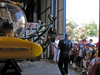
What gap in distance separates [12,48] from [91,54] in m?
3.02

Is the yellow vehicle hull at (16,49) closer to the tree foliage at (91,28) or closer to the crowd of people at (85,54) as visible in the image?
the crowd of people at (85,54)

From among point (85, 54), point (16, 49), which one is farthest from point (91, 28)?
point (16, 49)

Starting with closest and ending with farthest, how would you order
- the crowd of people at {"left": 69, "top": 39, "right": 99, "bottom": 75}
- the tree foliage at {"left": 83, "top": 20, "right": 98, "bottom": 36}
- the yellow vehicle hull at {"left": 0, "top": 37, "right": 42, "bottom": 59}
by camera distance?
1. the yellow vehicle hull at {"left": 0, "top": 37, "right": 42, "bottom": 59}
2. the crowd of people at {"left": 69, "top": 39, "right": 99, "bottom": 75}
3. the tree foliage at {"left": 83, "top": 20, "right": 98, "bottom": 36}

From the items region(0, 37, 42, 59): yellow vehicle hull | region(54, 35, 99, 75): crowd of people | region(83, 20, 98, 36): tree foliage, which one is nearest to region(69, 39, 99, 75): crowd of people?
region(54, 35, 99, 75): crowd of people

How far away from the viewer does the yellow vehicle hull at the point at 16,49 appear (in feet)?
5.52

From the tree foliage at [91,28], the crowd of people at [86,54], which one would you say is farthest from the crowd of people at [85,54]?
the tree foliage at [91,28]

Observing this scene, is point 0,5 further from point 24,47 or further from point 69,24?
point 69,24

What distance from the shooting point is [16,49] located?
1.71m

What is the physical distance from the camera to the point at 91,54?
157 inches

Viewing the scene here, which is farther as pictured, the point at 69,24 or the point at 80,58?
the point at 69,24

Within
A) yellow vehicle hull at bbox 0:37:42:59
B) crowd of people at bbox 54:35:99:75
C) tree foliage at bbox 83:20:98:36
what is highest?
tree foliage at bbox 83:20:98:36

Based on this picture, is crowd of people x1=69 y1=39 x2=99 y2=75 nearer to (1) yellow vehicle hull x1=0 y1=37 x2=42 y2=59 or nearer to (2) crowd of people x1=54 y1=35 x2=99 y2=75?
(2) crowd of people x1=54 y1=35 x2=99 y2=75

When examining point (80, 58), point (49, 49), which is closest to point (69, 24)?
point (49, 49)

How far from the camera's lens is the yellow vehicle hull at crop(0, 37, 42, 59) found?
168 centimetres
